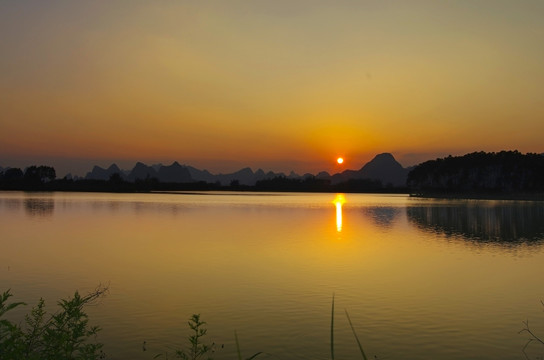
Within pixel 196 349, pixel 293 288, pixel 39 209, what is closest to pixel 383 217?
pixel 39 209

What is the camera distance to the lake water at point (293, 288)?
53.3 ft

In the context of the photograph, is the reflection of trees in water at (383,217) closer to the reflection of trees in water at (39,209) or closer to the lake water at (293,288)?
the lake water at (293,288)

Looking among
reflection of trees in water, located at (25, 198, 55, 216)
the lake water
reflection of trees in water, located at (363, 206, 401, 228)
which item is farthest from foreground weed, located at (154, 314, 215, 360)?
reflection of trees in water, located at (25, 198, 55, 216)

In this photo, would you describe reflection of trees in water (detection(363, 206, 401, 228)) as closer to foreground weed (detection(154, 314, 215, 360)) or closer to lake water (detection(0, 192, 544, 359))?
lake water (detection(0, 192, 544, 359))

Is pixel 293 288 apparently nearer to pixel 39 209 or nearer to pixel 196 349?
pixel 196 349

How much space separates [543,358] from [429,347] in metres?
3.07

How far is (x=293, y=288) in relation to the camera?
81.5 feet

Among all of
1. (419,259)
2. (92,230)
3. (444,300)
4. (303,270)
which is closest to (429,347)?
(444,300)

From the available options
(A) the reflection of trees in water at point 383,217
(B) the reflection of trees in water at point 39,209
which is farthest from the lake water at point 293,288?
(B) the reflection of trees in water at point 39,209

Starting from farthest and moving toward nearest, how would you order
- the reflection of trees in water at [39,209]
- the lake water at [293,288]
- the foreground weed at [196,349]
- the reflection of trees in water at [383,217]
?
1. the reflection of trees in water at [39,209]
2. the reflection of trees in water at [383,217]
3. the lake water at [293,288]
4. the foreground weed at [196,349]

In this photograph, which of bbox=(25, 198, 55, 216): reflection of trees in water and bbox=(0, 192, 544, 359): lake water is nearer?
bbox=(0, 192, 544, 359): lake water

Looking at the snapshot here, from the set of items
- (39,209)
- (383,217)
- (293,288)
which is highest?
(39,209)

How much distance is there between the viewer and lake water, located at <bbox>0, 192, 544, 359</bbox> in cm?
1623

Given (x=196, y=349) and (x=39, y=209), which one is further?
→ (x=39, y=209)
